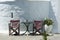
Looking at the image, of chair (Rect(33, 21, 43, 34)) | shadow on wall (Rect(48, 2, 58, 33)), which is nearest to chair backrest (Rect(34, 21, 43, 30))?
chair (Rect(33, 21, 43, 34))

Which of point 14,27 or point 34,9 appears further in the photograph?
point 34,9

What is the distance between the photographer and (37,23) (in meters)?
7.29

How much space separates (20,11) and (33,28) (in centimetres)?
109

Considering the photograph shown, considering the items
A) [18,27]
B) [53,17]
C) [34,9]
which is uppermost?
[34,9]

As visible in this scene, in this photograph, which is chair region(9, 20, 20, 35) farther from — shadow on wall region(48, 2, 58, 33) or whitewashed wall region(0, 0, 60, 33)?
shadow on wall region(48, 2, 58, 33)

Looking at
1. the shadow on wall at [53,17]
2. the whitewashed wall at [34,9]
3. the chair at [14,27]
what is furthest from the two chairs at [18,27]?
the shadow on wall at [53,17]

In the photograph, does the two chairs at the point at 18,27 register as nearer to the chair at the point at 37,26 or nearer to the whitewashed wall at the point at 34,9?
the chair at the point at 37,26

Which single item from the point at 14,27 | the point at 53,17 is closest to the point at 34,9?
the point at 53,17

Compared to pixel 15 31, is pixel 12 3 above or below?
above

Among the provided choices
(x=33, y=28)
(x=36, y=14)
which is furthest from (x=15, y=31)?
(x=36, y=14)

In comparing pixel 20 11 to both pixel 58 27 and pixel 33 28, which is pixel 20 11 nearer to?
pixel 33 28

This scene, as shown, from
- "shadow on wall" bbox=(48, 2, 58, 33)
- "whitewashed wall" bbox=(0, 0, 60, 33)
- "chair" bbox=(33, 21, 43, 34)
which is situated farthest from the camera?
"whitewashed wall" bbox=(0, 0, 60, 33)

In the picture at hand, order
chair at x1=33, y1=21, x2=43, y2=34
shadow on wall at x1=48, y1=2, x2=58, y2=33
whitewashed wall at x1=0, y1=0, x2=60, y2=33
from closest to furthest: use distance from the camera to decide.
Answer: chair at x1=33, y1=21, x2=43, y2=34, shadow on wall at x1=48, y1=2, x2=58, y2=33, whitewashed wall at x1=0, y1=0, x2=60, y2=33

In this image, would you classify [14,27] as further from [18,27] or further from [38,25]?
[38,25]
